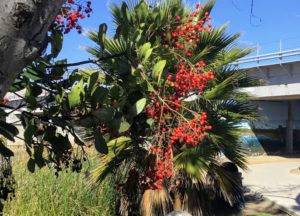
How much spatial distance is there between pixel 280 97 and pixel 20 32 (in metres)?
25.6

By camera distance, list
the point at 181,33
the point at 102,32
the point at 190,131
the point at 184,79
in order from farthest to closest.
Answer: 1. the point at 181,33
2. the point at 184,79
3. the point at 190,131
4. the point at 102,32

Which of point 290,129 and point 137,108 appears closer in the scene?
point 137,108

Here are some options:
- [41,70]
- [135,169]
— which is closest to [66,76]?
[41,70]

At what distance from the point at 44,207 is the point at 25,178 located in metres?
0.81

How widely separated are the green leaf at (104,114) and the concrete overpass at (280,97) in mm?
16650

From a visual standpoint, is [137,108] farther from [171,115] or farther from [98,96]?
[171,115]

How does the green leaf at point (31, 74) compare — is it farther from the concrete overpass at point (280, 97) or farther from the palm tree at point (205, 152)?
the concrete overpass at point (280, 97)

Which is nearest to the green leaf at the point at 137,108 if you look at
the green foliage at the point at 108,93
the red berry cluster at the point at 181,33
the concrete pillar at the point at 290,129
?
the green foliage at the point at 108,93

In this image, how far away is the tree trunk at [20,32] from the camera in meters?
1.10

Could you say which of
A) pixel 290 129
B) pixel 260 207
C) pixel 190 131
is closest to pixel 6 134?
pixel 190 131

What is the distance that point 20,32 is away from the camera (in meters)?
1.12

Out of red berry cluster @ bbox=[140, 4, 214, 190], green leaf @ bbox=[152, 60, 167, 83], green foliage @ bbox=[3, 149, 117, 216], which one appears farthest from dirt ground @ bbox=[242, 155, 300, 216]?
green leaf @ bbox=[152, 60, 167, 83]

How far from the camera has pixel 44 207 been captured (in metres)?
6.47

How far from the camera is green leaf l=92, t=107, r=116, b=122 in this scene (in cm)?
166
